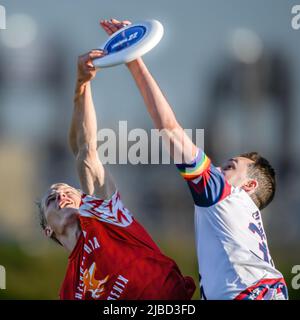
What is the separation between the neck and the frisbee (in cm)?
83

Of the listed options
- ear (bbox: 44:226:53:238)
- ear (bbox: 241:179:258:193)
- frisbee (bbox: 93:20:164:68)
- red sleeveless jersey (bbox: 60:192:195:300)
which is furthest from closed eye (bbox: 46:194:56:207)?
ear (bbox: 241:179:258:193)

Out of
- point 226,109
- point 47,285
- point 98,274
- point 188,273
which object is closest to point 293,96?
point 226,109

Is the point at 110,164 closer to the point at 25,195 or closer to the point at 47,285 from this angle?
the point at 25,195

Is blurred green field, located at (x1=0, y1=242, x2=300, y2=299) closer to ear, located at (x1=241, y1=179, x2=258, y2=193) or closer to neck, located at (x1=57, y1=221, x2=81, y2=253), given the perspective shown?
neck, located at (x1=57, y1=221, x2=81, y2=253)

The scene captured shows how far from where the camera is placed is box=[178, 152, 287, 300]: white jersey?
10.1ft

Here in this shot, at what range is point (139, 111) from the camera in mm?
3861

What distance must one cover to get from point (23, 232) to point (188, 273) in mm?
904

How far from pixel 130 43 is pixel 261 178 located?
87 cm

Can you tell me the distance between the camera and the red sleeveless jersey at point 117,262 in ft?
Answer: 11.2

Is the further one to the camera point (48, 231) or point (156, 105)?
point (48, 231)

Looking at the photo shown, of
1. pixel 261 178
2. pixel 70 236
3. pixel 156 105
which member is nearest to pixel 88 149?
pixel 70 236

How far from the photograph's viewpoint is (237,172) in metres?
3.34

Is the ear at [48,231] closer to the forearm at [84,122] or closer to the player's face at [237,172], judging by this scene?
the forearm at [84,122]

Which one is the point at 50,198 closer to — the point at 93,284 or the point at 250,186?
the point at 93,284
